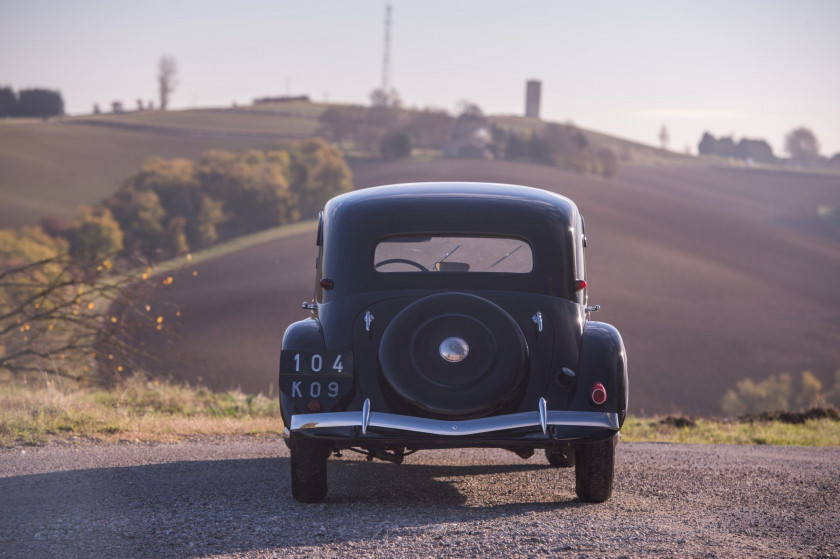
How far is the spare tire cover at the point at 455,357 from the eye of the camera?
5.43 metres

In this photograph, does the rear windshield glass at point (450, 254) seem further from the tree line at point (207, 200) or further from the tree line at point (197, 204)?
the tree line at point (207, 200)

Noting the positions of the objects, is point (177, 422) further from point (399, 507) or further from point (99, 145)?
point (99, 145)

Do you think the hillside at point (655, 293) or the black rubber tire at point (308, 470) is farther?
the hillside at point (655, 293)

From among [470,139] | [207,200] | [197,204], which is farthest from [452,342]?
[470,139]

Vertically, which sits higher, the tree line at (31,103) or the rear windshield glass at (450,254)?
the tree line at (31,103)

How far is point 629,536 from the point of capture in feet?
15.7

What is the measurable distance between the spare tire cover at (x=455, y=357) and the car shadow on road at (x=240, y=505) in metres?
0.69

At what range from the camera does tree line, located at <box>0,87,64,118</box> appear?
86.6 m

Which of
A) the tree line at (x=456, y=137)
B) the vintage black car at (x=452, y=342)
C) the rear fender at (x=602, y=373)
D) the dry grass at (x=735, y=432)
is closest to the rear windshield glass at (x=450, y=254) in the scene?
the vintage black car at (x=452, y=342)

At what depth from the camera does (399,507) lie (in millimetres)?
5660

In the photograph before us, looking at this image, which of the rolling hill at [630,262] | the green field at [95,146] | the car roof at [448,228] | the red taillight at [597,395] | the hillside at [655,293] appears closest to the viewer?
the red taillight at [597,395]

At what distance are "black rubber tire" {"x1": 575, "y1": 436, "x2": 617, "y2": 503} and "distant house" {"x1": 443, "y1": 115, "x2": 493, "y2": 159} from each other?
82.8m

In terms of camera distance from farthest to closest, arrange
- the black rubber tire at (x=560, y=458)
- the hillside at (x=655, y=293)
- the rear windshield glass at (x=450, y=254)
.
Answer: the hillside at (x=655, y=293), the black rubber tire at (x=560, y=458), the rear windshield glass at (x=450, y=254)

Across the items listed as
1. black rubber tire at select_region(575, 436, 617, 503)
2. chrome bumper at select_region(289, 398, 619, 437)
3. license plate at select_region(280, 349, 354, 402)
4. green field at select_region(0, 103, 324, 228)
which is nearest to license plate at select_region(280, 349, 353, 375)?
license plate at select_region(280, 349, 354, 402)
